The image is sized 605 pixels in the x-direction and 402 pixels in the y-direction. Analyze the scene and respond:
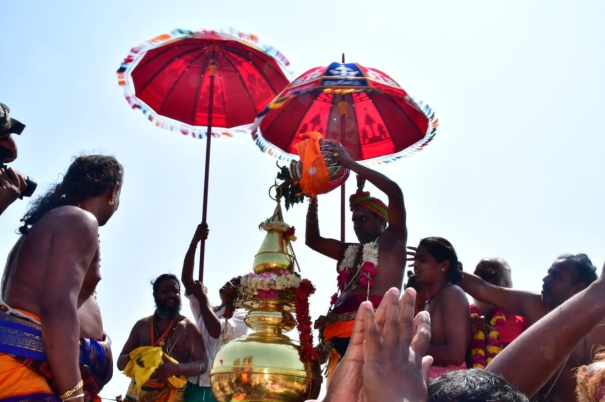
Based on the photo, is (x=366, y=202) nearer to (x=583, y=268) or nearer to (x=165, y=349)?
(x=583, y=268)

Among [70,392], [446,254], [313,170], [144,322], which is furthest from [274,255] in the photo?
[144,322]

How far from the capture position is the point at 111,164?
139 inches

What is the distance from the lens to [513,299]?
4.59 metres

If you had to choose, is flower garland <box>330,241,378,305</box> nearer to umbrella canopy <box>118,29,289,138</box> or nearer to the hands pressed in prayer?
umbrella canopy <box>118,29,289,138</box>

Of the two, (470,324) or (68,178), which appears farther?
(470,324)

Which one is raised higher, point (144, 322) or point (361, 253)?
point (144, 322)

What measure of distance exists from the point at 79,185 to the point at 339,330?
Result: 5.80 ft

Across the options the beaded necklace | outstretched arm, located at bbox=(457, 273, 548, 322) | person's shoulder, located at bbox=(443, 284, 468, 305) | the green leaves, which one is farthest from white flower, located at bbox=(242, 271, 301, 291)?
the beaded necklace

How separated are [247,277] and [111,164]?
2.97ft

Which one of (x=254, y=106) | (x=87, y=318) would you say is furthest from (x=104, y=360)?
(x=254, y=106)

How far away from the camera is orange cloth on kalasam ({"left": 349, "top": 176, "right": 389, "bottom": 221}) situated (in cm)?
495

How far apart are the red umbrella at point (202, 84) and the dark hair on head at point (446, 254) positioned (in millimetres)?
2262

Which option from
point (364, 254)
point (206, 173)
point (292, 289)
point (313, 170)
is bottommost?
point (292, 289)

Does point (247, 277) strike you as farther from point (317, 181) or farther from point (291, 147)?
point (291, 147)
